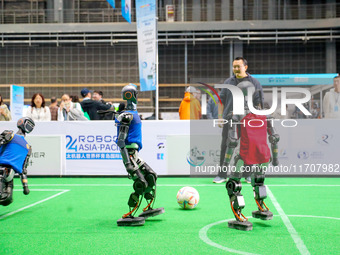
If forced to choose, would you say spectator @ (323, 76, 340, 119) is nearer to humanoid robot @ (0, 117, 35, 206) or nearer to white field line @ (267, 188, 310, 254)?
white field line @ (267, 188, 310, 254)

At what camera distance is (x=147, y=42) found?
12.2 meters

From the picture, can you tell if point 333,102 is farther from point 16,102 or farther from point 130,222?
point 16,102

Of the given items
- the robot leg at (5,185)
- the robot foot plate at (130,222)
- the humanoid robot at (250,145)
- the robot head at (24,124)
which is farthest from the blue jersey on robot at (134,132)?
the robot head at (24,124)

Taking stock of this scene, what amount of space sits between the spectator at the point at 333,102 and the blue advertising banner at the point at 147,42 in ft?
15.1

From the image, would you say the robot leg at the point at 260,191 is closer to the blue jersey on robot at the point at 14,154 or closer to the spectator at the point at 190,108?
the blue jersey on robot at the point at 14,154

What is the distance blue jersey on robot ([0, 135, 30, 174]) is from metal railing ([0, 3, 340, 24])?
1705cm

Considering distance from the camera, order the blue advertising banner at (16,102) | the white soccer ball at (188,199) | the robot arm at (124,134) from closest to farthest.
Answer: the robot arm at (124,134) < the white soccer ball at (188,199) < the blue advertising banner at (16,102)

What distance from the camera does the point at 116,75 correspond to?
22.7 metres

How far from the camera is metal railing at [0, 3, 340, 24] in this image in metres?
22.3

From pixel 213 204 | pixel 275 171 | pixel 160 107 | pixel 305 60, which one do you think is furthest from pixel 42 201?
pixel 305 60

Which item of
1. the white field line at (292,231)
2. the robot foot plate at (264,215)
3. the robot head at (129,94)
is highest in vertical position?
the robot head at (129,94)

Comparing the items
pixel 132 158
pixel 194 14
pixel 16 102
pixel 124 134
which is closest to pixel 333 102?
pixel 132 158

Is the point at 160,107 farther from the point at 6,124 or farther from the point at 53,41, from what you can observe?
the point at 6,124

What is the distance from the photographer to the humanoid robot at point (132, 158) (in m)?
5.46
